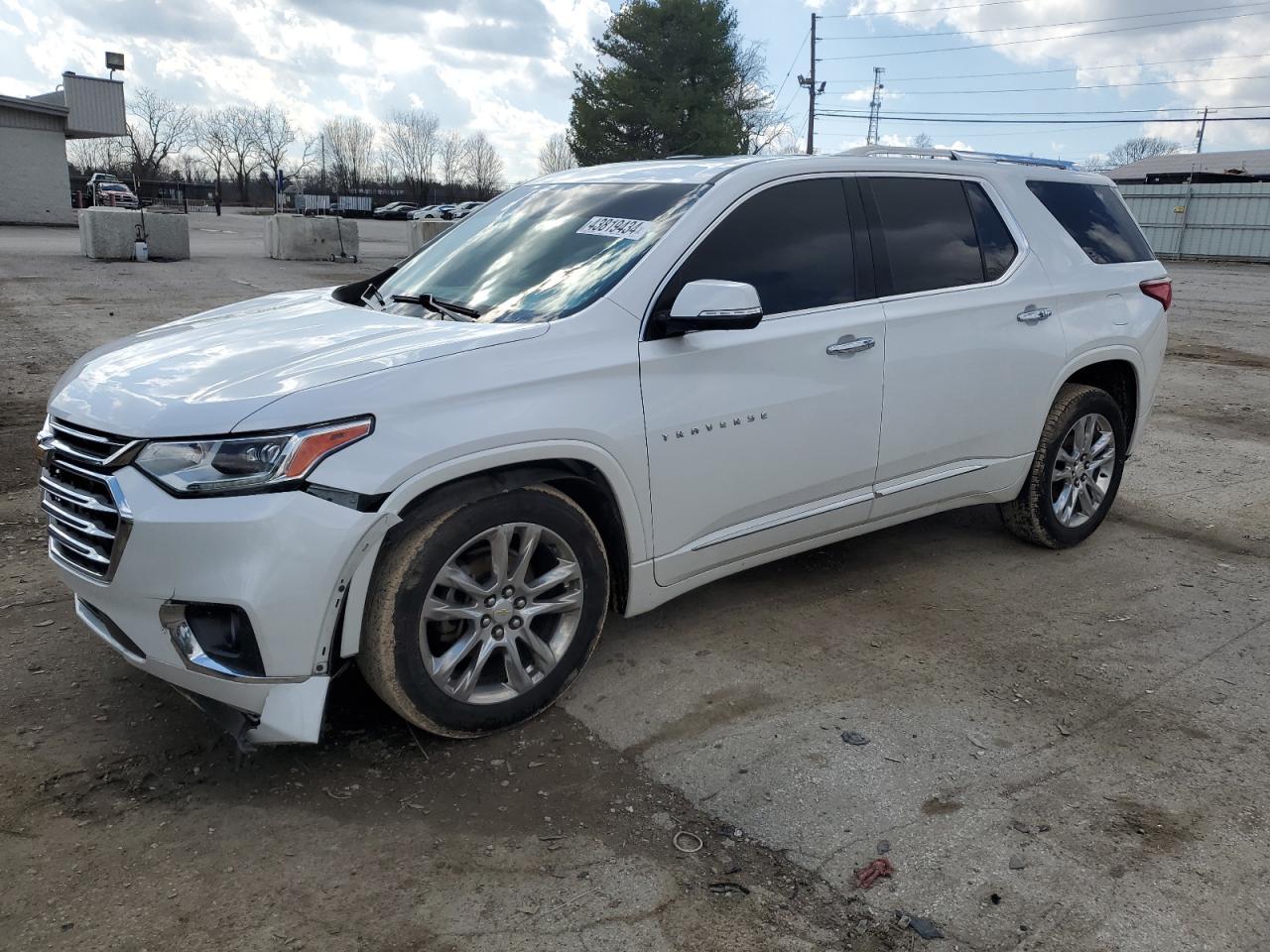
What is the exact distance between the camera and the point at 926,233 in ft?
14.3

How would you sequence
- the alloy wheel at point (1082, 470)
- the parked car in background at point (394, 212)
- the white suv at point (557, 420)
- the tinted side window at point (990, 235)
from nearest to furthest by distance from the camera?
1. the white suv at point (557, 420)
2. the tinted side window at point (990, 235)
3. the alloy wheel at point (1082, 470)
4. the parked car in background at point (394, 212)

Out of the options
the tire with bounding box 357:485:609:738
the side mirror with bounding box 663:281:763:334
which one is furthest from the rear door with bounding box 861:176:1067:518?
the tire with bounding box 357:485:609:738

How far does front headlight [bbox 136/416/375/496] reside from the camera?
8.87ft

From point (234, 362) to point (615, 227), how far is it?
4.85 feet

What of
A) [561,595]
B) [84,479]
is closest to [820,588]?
[561,595]

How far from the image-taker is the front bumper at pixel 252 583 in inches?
105

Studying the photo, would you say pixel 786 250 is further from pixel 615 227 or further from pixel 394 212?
pixel 394 212

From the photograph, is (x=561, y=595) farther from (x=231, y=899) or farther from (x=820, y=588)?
(x=820, y=588)

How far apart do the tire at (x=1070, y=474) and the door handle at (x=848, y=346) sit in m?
1.43

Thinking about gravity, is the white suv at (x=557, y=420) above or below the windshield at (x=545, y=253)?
below

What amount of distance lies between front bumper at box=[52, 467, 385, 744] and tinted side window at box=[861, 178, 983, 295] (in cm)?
258

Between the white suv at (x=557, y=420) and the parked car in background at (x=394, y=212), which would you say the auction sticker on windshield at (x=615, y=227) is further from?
the parked car in background at (x=394, y=212)

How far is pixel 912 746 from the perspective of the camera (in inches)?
129

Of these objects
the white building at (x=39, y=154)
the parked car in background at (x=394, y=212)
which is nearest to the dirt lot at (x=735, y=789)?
the white building at (x=39, y=154)
